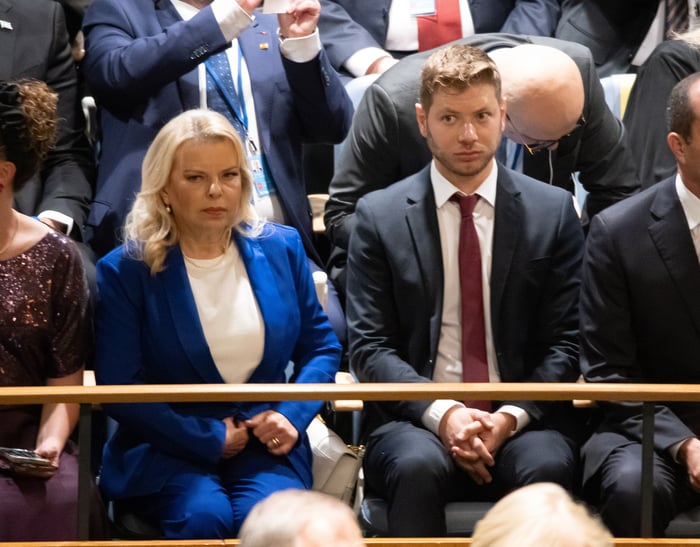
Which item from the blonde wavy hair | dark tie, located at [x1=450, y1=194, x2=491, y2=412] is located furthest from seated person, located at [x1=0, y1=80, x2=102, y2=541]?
dark tie, located at [x1=450, y1=194, x2=491, y2=412]

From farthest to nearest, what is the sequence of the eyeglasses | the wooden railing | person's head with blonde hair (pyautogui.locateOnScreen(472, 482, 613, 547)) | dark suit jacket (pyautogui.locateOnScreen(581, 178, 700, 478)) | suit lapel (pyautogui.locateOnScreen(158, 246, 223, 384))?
the eyeglasses
dark suit jacket (pyautogui.locateOnScreen(581, 178, 700, 478))
suit lapel (pyautogui.locateOnScreen(158, 246, 223, 384))
the wooden railing
person's head with blonde hair (pyautogui.locateOnScreen(472, 482, 613, 547))

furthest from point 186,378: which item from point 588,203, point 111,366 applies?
point 588,203

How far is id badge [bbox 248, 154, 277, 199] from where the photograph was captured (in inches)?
173

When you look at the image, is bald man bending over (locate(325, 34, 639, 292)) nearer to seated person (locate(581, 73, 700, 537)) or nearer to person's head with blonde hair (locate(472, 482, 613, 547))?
seated person (locate(581, 73, 700, 537))

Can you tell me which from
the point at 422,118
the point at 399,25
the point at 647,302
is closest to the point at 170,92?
the point at 422,118

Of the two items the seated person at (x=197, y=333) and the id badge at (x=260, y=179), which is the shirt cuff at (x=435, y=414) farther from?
the id badge at (x=260, y=179)

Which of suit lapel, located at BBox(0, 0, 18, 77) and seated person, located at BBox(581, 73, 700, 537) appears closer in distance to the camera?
seated person, located at BBox(581, 73, 700, 537)

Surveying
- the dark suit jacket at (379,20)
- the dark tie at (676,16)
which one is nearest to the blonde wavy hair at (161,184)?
the dark suit jacket at (379,20)

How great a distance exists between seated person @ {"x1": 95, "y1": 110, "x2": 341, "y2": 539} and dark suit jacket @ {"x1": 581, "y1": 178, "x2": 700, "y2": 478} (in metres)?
0.72

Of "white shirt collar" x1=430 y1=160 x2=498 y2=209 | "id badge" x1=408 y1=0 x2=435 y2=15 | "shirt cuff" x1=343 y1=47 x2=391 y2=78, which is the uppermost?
"id badge" x1=408 y1=0 x2=435 y2=15

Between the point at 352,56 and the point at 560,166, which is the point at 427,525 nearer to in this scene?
the point at 560,166

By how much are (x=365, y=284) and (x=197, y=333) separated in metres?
0.51

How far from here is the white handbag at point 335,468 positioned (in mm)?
3582

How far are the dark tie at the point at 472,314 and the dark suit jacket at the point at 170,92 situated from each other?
80cm
